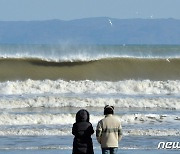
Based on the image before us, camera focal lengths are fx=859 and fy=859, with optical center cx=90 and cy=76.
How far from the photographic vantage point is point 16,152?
17.4 m

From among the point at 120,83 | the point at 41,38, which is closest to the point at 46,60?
the point at 120,83

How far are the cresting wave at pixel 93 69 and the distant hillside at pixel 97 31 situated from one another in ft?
226

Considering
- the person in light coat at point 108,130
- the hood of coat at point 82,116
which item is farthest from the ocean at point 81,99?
the hood of coat at point 82,116

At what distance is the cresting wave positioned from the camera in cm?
3962

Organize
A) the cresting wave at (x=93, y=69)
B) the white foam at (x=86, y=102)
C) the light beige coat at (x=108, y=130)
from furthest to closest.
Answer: the cresting wave at (x=93, y=69)
the white foam at (x=86, y=102)
the light beige coat at (x=108, y=130)

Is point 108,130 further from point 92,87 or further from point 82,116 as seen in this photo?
point 92,87

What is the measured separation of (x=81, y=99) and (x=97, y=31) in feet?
303

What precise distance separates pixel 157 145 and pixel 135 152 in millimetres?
1101

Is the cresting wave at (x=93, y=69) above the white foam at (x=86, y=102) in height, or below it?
above

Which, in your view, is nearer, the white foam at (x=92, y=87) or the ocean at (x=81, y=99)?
the ocean at (x=81, y=99)

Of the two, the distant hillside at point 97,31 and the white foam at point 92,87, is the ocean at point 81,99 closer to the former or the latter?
the white foam at point 92,87

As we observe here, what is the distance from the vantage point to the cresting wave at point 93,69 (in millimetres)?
39625

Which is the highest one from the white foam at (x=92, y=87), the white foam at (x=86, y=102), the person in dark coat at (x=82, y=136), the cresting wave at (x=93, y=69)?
the cresting wave at (x=93, y=69)

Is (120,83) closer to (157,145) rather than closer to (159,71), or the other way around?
(159,71)
